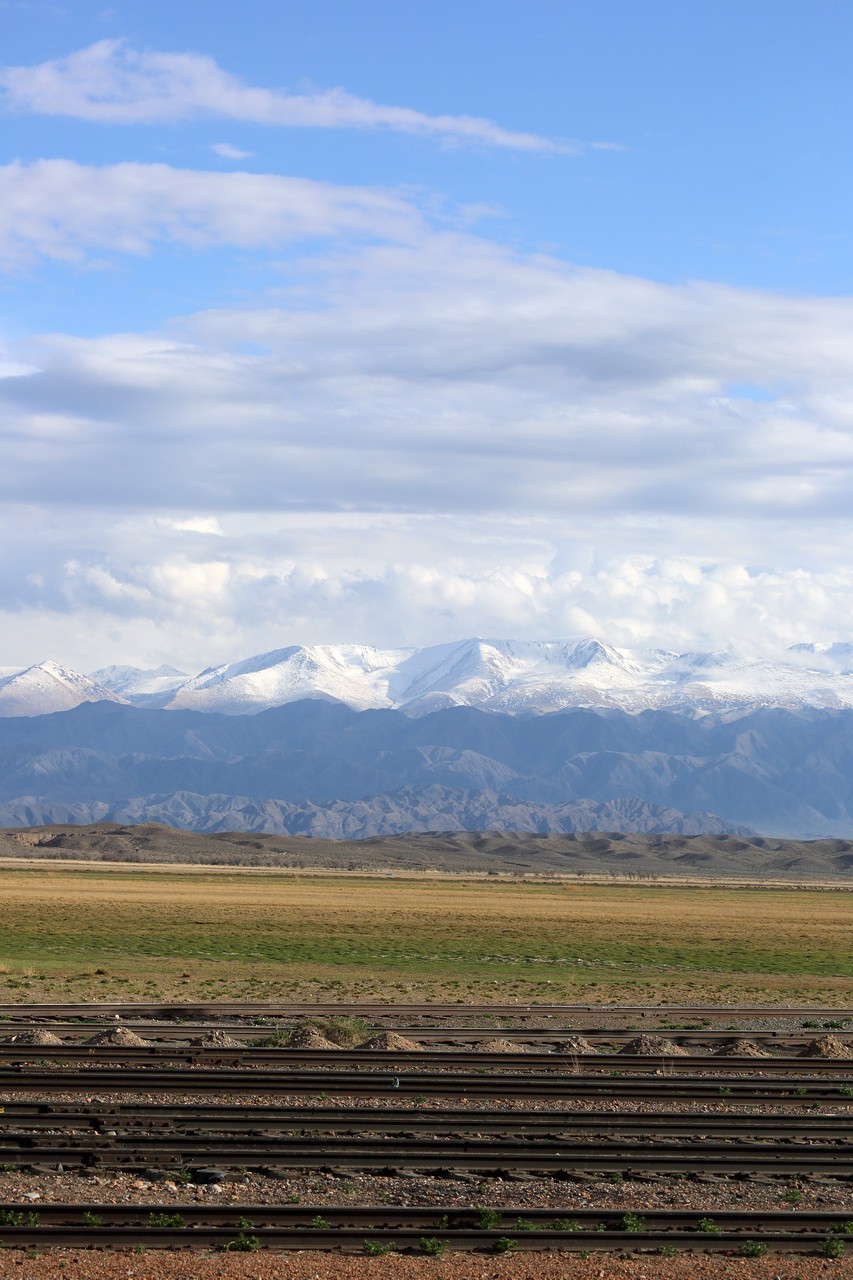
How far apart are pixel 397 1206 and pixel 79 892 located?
92494mm

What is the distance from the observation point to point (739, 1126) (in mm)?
18375

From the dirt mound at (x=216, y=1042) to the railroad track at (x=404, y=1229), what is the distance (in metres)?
11.6

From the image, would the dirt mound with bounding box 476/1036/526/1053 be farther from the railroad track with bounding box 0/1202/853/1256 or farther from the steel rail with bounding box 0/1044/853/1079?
the railroad track with bounding box 0/1202/853/1256

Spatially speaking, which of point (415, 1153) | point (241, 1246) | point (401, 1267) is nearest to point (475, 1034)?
point (415, 1153)

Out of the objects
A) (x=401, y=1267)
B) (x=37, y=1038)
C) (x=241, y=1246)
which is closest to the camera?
(x=401, y=1267)

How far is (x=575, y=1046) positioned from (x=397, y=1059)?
394cm

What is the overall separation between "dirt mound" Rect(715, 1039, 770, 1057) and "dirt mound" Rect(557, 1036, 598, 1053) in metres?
2.58

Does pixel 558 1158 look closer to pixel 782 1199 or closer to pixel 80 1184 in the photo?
pixel 782 1199

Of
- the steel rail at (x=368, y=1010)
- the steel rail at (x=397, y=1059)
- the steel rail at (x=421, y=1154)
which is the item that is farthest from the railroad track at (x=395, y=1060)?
the steel rail at (x=368, y=1010)

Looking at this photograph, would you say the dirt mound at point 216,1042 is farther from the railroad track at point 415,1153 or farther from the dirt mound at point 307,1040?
the railroad track at point 415,1153

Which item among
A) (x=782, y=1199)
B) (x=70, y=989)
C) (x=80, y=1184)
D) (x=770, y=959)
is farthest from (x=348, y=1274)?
(x=770, y=959)

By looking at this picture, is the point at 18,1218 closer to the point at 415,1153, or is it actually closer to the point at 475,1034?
the point at 415,1153

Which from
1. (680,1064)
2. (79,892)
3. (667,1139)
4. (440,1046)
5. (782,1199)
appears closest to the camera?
(782,1199)

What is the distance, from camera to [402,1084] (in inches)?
809
